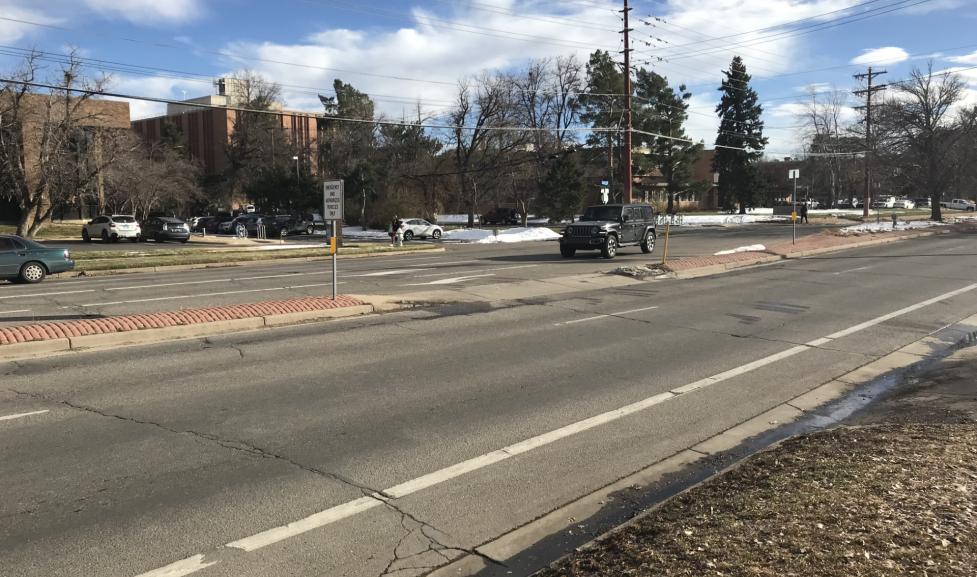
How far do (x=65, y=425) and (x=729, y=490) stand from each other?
5710 millimetres

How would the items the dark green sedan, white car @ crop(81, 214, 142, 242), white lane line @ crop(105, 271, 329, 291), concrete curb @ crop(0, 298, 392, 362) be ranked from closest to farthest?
1. concrete curb @ crop(0, 298, 392, 362)
2. white lane line @ crop(105, 271, 329, 291)
3. the dark green sedan
4. white car @ crop(81, 214, 142, 242)

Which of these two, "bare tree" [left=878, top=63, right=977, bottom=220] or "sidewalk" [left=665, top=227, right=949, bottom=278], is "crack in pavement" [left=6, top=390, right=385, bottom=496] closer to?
"sidewalk" [left=665, top=227, right=949, bottom=278]

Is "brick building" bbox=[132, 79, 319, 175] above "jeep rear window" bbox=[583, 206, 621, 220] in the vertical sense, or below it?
above

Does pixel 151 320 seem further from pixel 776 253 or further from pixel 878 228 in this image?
pixel 878 228

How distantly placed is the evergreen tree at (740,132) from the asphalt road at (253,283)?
5143 centimetres

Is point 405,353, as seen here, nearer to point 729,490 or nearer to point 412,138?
point 729,490

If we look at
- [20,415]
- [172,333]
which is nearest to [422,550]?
[20,415]

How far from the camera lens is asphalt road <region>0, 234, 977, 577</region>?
4.06m

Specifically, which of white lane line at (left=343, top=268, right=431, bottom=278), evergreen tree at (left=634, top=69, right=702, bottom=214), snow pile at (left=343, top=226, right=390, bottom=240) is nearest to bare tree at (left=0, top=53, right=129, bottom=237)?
snow pile at (left=343, top=226, right=390, bottom=240)

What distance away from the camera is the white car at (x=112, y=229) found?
41.1 metres

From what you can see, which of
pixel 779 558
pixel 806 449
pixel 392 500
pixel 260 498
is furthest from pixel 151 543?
pixel 806 449

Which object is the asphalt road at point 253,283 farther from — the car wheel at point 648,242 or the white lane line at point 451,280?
the car wheel at point 648,242

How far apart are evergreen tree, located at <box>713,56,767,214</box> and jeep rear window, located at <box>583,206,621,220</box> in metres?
52.6

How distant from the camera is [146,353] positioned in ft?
30.5
